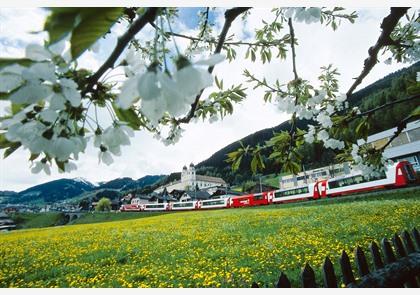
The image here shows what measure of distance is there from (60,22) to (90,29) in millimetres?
27

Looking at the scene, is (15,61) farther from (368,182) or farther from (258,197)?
(258,197)

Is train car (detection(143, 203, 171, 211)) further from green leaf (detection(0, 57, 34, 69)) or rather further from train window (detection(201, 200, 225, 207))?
green leaf (detection(0, 57, 34, 69))

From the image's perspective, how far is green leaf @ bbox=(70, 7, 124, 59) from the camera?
28cm

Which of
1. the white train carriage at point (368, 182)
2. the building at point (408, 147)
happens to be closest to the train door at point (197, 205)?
the white train carriage at point (368, 182)

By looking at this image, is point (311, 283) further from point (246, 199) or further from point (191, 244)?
point (246, 199)

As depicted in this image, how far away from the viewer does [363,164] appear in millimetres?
1658

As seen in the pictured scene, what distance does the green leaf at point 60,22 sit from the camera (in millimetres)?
260

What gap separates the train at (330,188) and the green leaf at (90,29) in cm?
703

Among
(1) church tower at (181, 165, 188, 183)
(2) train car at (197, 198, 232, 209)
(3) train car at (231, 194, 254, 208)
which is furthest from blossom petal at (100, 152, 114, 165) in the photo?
(1) church tower at (181, 165, 188, 183)

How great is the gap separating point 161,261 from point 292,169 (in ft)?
6.70

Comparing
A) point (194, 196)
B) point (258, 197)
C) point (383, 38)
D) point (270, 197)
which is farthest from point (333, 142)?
point (194, 196)

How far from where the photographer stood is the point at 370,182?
10742 millimetres
